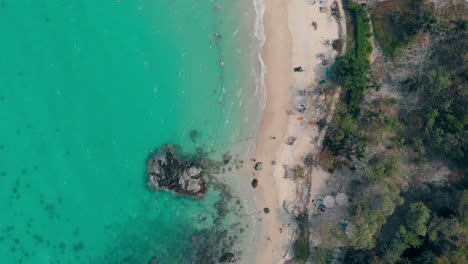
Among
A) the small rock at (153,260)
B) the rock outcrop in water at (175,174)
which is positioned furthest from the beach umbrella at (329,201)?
the small rock at (153,260)

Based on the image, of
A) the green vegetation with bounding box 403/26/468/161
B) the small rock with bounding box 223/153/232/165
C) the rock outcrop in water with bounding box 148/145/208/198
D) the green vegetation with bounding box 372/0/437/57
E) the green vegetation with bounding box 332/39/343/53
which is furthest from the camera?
the small rock with bounding box 223/153/232/165

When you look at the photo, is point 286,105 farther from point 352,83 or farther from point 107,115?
point 107,115

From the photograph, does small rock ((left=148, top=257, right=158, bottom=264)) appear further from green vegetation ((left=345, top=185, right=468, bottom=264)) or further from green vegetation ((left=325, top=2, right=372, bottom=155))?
green vegetation ((left=325, top=2, right=372, bottom=155))

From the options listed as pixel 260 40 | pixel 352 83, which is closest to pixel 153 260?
pixel 260 40

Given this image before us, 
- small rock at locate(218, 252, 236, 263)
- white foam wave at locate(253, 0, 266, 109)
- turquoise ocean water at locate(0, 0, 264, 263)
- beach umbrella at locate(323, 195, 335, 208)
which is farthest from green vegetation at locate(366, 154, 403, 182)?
small rock at locate(218, 252, 236, 263)

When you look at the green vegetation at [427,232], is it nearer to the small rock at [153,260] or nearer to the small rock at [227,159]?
the small rock at [227,159]

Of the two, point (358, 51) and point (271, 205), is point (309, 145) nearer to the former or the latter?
point (271, 205)
